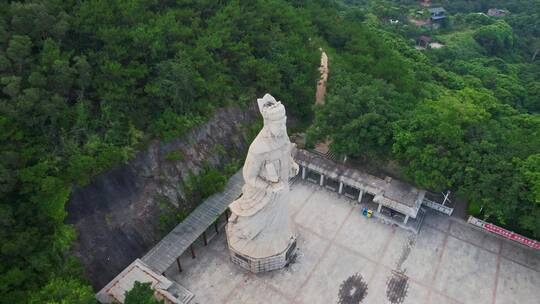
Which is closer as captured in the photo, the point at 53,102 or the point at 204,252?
the point at 53,102

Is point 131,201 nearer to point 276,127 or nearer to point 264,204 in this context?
point 264,204

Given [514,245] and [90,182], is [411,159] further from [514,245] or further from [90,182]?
[90,182]

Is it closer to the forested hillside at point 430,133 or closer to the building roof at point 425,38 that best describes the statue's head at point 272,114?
the forested hillside at point 430,133

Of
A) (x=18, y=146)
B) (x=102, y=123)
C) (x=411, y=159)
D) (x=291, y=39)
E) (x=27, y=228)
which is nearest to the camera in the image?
(x=27, y=228)

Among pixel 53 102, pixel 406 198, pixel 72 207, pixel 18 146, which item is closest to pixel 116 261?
pixel 72 207

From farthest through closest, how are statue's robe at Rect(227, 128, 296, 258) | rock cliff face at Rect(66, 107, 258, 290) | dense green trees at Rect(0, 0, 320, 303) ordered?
rock cliff face at Rect(66, 107, 258, 290) < dense green trees at Rect(0, 0, 320, 303) < statue's robe at Rect(227, 128, 296, 258)

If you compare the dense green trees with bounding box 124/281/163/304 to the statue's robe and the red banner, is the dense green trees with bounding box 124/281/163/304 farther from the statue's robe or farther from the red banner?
the red banner

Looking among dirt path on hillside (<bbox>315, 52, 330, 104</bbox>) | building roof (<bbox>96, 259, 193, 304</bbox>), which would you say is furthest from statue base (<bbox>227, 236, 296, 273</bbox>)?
dirt path on hillside (<bbox>315, 52, 330, 104</bbox>)
